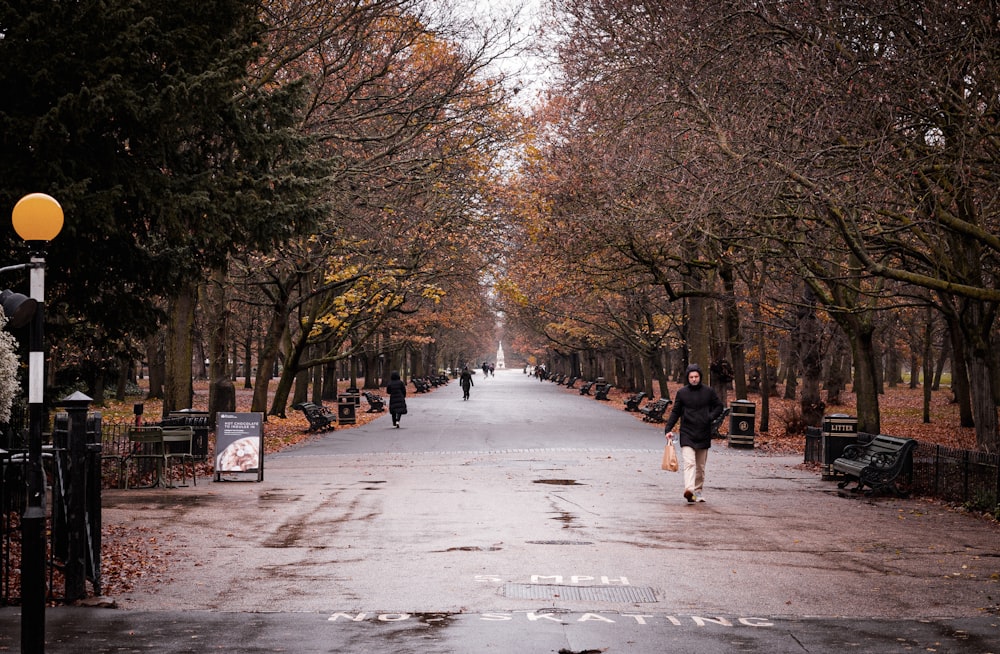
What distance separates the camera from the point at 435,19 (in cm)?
2036

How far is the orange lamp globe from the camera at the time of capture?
7.08 m

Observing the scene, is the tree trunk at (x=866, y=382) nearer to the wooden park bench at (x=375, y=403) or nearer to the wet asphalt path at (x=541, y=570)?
the wet asphalt path at (x=541, y=570)

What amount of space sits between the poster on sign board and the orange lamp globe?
10937mm

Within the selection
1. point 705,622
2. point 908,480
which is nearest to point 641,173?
A: point 908,480

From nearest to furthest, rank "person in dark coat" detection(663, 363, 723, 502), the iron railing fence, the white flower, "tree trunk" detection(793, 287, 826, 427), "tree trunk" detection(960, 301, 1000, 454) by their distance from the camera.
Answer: the white flower → the iron railing fence → "person in dark coat" detection(663, 363, 723, 502) → "tree trunk" detection(960, 301, 1000, 454) → "tree trunk" detection(793, 287, 826, 427)

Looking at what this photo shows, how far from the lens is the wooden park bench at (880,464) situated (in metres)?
15.9

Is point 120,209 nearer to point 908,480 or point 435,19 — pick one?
point 435,19

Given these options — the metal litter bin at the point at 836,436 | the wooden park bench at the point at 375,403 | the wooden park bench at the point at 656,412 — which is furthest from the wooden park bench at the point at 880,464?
the wooden park bench at the point at 375,403

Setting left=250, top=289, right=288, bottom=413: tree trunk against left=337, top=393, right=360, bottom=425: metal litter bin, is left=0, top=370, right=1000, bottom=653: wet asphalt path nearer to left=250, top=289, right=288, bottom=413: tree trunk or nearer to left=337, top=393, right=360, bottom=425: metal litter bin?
left=250, top=289, right=288, bottom=413: tree trunk

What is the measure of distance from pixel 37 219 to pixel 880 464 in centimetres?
1321

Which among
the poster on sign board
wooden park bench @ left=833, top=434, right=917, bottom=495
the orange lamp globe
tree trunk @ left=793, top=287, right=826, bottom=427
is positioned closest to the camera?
the orange lamp globe

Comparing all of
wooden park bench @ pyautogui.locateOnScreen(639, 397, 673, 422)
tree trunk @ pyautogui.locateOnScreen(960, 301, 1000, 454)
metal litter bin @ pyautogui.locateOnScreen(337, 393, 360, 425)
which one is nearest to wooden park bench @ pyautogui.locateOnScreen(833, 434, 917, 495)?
tree trunk @ pyautogui.locateOnScreen(960, 301, 1000, 454)

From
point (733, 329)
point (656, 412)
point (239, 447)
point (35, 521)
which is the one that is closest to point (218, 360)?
point (239, 447)

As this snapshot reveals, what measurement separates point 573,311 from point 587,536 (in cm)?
4359
